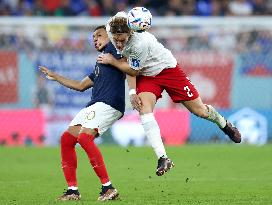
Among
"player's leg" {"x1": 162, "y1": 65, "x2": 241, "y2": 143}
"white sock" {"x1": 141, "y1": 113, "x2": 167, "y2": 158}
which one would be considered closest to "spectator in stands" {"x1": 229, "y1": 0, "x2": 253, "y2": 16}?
"player's leg" {"x1": 162, "y1": 65, "x2": 241, "y2": 143}

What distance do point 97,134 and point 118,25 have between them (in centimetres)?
136

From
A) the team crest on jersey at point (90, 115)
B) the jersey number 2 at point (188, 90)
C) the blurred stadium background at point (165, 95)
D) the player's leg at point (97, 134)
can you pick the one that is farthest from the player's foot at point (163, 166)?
the blurred stadium background at point (165, 95)

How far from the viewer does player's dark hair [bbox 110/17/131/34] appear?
11344 mm

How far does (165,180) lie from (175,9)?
35.1 feet

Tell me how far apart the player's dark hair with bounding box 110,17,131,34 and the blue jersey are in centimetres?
37

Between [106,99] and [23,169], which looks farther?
[23,169]

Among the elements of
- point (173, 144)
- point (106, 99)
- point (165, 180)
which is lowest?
point (173, 144)

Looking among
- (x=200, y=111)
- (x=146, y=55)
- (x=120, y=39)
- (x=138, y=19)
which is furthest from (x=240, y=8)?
(x=120, y=39)

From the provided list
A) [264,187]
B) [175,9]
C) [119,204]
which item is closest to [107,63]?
[119,204]

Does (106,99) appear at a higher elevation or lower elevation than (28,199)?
higher

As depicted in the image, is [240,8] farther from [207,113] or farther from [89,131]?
[89,131]

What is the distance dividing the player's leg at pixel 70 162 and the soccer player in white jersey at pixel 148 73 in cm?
86

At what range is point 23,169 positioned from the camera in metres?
16.5

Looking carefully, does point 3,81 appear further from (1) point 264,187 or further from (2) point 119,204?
(2) point 119,204
